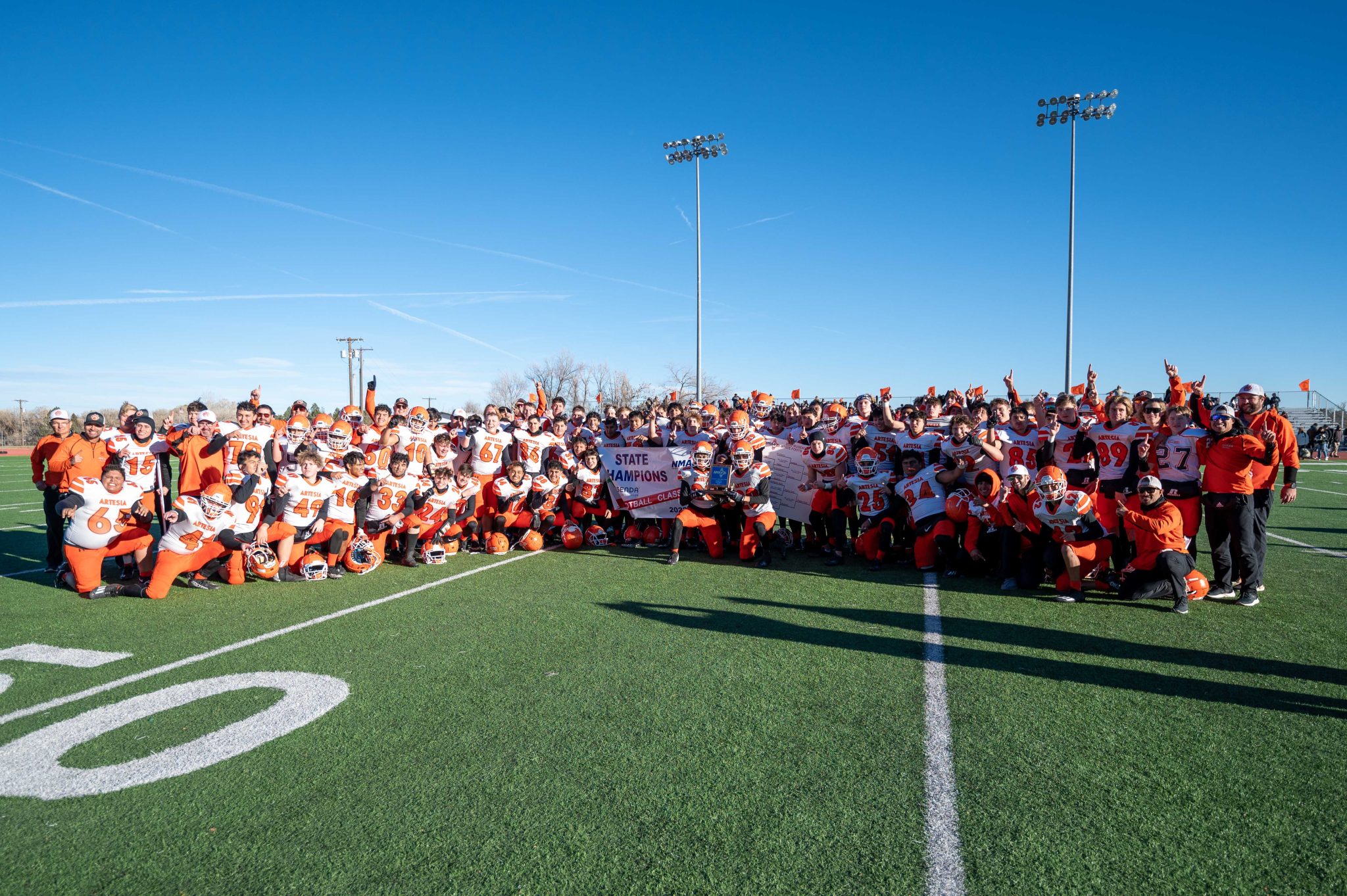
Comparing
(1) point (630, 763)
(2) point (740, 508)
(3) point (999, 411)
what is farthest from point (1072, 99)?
(1) point (630, 763)

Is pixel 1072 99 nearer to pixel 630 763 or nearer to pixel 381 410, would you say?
pixel 381 410

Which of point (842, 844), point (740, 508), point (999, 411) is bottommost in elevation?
point (842, 844)

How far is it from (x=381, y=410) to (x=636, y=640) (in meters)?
7.00

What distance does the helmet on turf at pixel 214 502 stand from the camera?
7270 millimetres

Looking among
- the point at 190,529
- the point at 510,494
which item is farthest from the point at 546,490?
the point at 190,529

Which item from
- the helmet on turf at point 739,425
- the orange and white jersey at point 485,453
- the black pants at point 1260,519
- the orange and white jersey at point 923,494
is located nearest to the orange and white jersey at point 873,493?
the orange and white jersey at point 923,494

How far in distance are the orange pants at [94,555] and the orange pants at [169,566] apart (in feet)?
1.05

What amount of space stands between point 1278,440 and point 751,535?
5116 mm

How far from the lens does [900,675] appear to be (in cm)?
479

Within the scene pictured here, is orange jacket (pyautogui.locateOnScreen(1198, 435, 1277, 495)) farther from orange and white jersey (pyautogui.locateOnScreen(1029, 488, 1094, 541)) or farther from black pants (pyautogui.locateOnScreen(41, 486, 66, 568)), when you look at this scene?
black pants (pyautogui.locateOnScreen(41, 486, 66, 568))

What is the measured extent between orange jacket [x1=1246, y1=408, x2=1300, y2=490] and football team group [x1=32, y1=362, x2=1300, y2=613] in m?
0.02

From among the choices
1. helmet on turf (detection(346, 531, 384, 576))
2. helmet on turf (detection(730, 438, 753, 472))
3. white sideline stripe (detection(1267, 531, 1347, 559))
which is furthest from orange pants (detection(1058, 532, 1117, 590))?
helmet on turf (detection(346, 531, 384, 576))

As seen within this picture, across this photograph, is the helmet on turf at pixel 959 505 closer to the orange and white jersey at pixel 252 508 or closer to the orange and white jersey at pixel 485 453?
the orange and white jersey at pixel 485 453

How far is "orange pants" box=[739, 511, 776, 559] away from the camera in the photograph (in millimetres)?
8703
